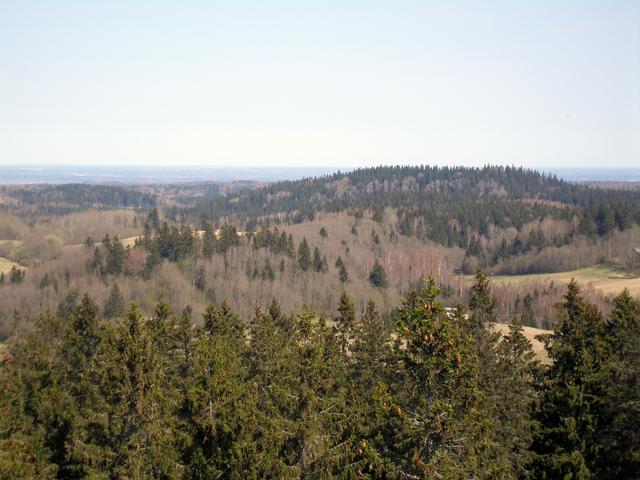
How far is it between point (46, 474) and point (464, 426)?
60.3 feet

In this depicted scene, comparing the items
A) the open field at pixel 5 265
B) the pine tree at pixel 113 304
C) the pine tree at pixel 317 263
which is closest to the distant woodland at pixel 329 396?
the pine tree at pixel 113 304

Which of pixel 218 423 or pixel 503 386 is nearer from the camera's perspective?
pixel 218 423

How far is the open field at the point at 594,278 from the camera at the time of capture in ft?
406

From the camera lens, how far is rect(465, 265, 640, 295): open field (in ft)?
406

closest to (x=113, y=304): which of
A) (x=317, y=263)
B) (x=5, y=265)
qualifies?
(x=317, y=263)

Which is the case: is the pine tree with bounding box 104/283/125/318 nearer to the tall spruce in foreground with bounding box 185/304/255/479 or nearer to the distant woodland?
the distant woodland

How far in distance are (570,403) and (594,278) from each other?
12758 cm

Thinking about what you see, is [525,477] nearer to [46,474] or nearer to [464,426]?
[464,426]

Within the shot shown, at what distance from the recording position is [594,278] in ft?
457

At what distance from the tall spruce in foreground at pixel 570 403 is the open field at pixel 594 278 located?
99231 millimetres

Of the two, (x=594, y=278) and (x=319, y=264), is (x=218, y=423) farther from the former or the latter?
(x=594, y=278)

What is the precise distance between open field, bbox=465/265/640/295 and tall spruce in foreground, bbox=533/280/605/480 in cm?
9923

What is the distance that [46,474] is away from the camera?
24.8 meters

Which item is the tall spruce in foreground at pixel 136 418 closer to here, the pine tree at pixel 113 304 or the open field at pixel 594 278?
the pine tree at pixel 113 304
